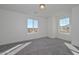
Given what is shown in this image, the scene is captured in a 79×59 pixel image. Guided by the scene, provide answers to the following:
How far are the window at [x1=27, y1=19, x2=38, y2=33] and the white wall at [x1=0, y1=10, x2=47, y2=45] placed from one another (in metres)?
0.40

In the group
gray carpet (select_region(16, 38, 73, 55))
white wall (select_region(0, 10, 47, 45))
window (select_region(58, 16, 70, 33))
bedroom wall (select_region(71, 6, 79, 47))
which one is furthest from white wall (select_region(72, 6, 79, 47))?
white wall (select_region(0, 10, 47, 45))

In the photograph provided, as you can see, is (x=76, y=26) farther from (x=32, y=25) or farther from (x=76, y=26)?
(x=32, y=25)

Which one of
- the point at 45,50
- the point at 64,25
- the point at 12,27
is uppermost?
the point at 64,25

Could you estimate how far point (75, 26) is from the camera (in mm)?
4137

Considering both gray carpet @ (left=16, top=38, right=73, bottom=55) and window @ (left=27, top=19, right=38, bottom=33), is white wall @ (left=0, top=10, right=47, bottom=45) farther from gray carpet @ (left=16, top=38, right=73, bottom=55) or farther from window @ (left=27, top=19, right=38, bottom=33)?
gray carpet @ (left=16, top=38, right=73, bottom=55)

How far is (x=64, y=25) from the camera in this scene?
6176 millimetres

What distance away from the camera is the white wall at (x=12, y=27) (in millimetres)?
4590

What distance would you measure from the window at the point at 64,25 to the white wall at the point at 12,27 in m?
2.60

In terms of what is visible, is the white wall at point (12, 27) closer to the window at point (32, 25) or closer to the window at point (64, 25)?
the window at point (32, 25)

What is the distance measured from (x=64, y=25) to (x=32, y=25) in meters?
2.70

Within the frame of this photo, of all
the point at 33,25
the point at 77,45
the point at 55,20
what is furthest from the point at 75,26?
the point at 33,25

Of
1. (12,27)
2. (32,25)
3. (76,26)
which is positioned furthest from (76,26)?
(12,27)

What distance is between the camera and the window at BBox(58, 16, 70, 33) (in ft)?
19.0
